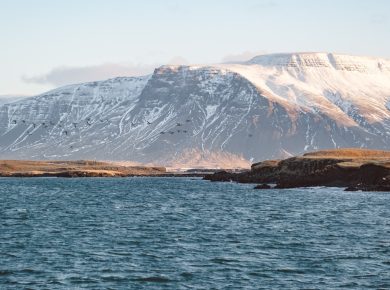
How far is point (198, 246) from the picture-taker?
7138 centimetres

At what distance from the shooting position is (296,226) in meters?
88.7

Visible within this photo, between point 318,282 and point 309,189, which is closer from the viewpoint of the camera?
point 318,282

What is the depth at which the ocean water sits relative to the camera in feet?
182

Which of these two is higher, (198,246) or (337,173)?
(337,173)

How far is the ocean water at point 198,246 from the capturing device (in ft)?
182

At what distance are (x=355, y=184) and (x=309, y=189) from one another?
8817mm

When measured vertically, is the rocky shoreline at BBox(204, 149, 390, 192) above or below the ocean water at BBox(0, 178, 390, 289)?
above

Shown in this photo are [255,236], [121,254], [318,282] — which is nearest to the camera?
[318,282]

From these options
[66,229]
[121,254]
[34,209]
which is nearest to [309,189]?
[34,209]

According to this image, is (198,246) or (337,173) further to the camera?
(337,173)

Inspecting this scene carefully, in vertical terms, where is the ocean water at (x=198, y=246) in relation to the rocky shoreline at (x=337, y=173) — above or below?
below

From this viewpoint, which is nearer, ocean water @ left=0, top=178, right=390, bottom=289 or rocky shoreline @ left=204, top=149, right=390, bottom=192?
ocean water @ left=0, top=178, right=390, bottom=289

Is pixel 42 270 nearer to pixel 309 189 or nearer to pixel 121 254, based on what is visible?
pixel 121 254

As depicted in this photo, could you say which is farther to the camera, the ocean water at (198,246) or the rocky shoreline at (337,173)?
the rocky shoreline at (337,173)
